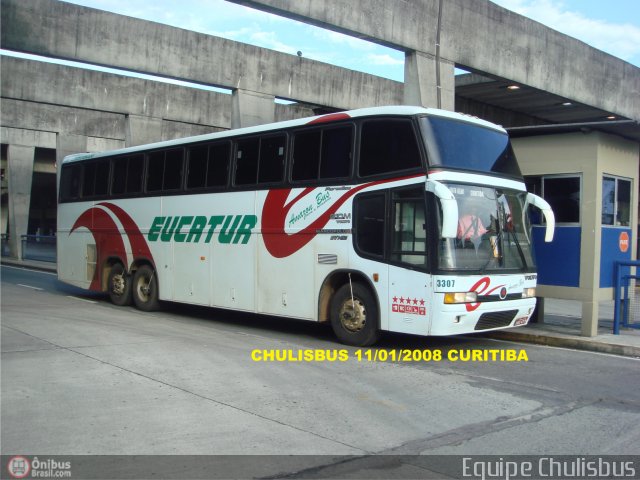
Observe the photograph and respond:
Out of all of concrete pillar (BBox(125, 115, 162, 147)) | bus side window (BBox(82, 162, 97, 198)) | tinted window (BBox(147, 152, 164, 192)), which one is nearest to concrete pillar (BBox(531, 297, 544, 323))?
tinted window (BBox(147, 152, 164, 192))

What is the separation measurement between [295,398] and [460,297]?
10.7 feet

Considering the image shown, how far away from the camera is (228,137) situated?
1313 cm

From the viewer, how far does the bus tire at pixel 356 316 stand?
10508 millimetres

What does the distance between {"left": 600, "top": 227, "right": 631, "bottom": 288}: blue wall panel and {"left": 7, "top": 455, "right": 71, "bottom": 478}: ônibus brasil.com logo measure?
32.9 ft

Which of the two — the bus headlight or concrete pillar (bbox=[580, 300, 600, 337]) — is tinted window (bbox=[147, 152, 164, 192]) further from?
concrete pillar (bbox=[580, 300, 600, 337])

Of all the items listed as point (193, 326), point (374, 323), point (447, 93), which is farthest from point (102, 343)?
point (447, 93)

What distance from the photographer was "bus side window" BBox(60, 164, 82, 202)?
1742 cm

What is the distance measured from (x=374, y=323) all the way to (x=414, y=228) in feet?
5.44

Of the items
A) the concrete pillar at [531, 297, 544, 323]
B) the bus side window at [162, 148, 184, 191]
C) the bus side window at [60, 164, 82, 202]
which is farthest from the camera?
the bus side window at [60, 164, 82, 202]

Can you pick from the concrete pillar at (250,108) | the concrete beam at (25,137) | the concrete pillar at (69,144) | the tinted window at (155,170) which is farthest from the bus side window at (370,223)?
the concrete beam at (25,137)

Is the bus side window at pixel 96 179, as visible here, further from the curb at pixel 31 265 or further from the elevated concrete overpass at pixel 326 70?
the curb at pixel 31 265

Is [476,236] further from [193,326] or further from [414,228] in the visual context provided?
[193,326]

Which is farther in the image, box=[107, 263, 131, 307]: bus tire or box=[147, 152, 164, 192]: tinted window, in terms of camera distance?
box=[107, 263, 131, 307]: bus tire

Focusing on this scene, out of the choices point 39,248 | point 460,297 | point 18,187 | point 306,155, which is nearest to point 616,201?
point 460,297
